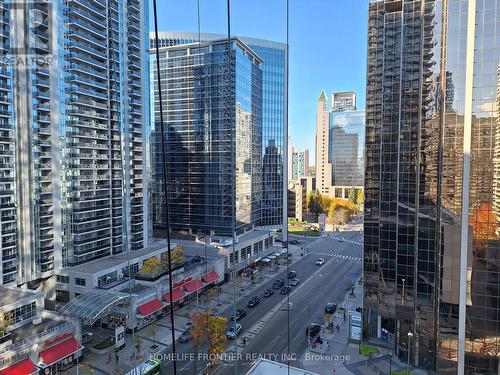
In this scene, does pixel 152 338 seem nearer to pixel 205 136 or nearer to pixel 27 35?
pixel 27 35

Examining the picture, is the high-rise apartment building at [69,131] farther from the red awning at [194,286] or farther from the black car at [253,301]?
the black car at [253,301]

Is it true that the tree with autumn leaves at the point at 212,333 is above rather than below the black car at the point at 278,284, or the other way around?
above

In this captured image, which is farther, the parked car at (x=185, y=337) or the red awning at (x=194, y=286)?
the red awning at (x=194, y=286)

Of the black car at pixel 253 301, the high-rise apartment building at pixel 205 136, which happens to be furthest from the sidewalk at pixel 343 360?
the high-rise apartment building at pixel 205 136

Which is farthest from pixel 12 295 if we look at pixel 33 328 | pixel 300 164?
pixel 300 164

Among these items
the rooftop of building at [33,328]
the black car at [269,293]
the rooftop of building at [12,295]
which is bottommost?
the black car at [269,293]

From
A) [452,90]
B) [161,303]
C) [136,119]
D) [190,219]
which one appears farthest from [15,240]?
[452,90]
